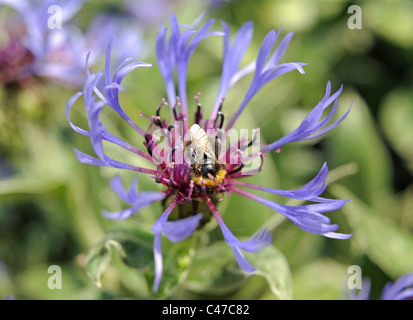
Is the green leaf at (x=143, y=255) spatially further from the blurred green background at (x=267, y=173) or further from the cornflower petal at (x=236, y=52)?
the cornflower petal at (x=236, y=52)

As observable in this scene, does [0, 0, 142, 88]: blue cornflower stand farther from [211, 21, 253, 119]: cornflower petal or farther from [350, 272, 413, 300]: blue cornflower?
[350, 272, 413, 300]: blue cornflower

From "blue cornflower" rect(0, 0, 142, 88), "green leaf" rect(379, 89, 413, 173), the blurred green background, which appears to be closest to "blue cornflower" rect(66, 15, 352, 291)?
the blurred green background

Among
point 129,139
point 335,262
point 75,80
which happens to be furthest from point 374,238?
point 75,80

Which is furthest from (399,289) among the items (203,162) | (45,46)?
(45,46)

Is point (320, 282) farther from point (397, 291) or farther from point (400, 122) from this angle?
point (400, 122)

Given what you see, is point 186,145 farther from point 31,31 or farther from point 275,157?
point 31,31

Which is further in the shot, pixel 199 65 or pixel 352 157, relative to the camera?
pixel 199 65

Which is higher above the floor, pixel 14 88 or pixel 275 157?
pixel 14 88
